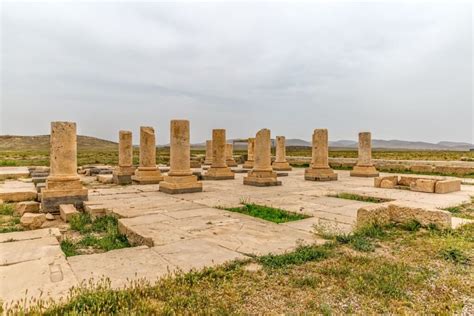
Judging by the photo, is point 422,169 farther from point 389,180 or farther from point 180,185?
point 180,185

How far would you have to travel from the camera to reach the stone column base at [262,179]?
13.7 m

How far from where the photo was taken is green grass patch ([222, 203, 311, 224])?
7.36 m

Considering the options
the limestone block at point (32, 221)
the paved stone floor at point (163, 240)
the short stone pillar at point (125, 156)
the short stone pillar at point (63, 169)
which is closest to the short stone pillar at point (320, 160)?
the paved stone floor at point (163, 240)

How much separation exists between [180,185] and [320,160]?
7.79 metres

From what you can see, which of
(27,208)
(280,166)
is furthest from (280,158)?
(27,208)

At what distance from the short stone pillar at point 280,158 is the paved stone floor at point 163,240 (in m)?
11.2

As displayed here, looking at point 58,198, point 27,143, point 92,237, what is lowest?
point 92,237

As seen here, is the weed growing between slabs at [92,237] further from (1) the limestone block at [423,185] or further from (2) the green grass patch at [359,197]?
(1) the limestone block at [423,185]

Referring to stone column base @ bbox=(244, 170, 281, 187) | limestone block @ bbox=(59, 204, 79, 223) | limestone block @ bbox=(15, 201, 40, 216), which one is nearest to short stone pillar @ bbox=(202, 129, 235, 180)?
stone column base @ bbox=(244, 170, 281, 187)

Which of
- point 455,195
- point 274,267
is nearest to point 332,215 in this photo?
point 274,267

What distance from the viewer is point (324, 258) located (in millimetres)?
4711

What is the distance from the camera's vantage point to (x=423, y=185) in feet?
39.2

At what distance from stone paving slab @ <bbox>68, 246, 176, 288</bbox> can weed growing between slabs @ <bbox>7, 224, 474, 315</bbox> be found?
19cm

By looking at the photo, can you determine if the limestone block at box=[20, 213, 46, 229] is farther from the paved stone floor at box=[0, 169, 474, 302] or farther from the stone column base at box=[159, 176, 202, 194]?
the stone column base at box=[159, 176, 202, 194]
